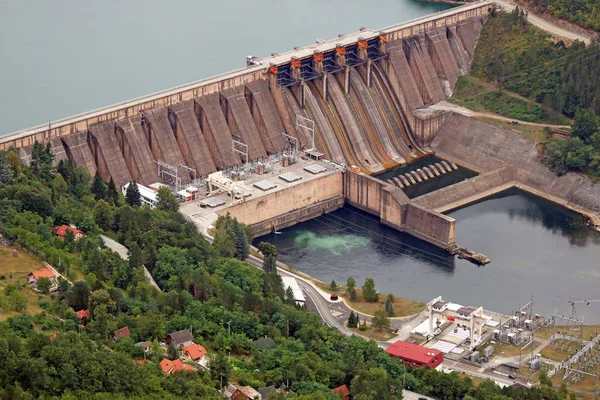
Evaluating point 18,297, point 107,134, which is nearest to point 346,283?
point 107,134

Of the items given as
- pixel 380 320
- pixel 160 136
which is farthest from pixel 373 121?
pixel 380 320

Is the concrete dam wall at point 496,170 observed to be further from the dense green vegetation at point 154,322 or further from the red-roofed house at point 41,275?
the red-roofed house at point 41,275

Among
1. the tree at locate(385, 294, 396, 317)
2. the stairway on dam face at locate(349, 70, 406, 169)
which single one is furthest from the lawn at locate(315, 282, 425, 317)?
the stairway on dam face at locate(349, 70, 406, 169)

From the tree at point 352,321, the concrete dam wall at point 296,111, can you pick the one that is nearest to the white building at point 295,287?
the tree at point 352,321

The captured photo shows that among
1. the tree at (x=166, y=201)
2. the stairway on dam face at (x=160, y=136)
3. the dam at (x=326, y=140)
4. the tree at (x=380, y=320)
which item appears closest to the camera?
the tree at (x=380, y=320)

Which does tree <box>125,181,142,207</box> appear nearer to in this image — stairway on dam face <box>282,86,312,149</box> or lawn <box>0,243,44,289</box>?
lawn <box>0,243,44,289</box>

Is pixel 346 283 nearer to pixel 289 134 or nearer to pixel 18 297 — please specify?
pixel 289 134

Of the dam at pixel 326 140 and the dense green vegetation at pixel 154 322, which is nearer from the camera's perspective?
the dense green vegetation at pixel 154 322

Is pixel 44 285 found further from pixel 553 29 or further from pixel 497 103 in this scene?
pixel 553 29
